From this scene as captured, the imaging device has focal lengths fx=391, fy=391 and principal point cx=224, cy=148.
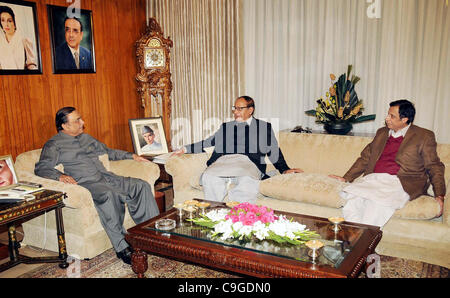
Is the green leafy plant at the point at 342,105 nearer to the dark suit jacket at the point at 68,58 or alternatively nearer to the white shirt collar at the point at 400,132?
the white shirt collar at the point at 400,132

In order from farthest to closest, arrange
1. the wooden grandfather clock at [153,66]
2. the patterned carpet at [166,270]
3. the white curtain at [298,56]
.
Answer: the wooden grandfather clock at [153,66], the white curtain at [298,56], the patterned carpet at [166,270]

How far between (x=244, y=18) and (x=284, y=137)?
1655 mm

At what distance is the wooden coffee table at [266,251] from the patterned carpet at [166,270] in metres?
0.30

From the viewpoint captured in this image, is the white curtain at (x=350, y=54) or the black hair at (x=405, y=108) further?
the white curtain at (x=350, y=54)

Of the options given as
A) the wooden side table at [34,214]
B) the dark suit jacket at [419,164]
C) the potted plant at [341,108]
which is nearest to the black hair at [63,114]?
the wooden side table at [34,214]

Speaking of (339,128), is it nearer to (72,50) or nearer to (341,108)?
(341,108)

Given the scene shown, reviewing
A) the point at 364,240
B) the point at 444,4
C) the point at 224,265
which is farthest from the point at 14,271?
the point at 444,4

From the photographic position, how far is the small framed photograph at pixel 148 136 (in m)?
4.30

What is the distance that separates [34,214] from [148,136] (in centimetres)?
179

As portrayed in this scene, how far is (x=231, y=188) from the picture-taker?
342 centimetres

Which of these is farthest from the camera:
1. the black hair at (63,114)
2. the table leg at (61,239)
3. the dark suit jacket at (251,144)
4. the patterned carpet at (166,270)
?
the dark suit jacket at (251,144)

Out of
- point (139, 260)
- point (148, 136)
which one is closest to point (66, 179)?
point (139, 260)

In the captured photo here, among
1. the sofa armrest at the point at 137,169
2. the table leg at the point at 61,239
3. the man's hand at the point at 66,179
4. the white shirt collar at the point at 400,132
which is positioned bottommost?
the table leg at the point at 61,239

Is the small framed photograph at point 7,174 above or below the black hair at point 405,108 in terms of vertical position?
below
